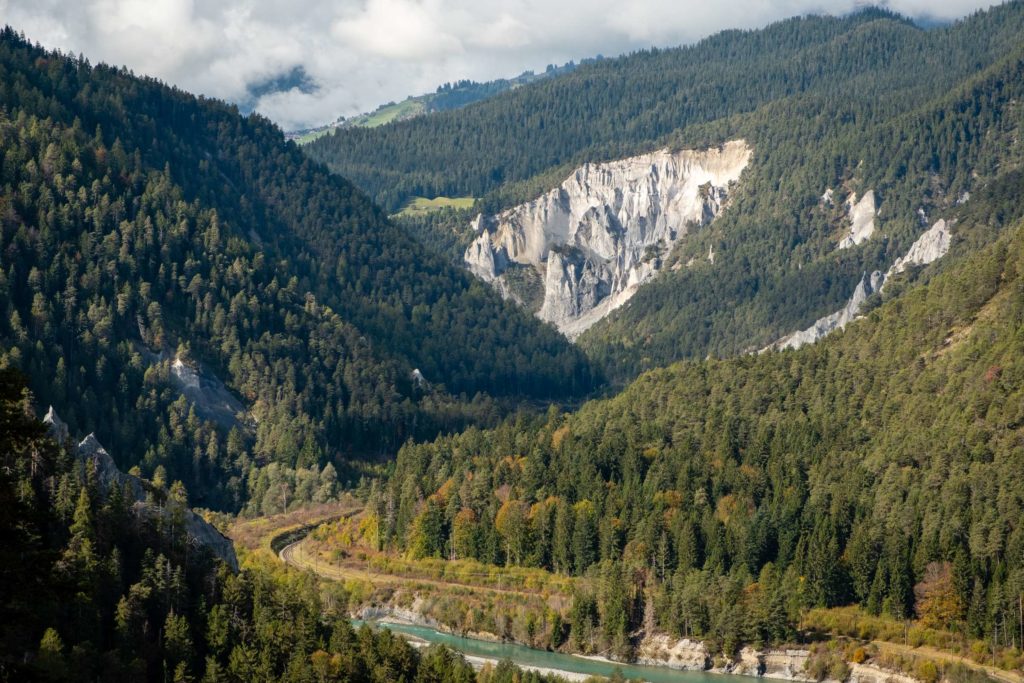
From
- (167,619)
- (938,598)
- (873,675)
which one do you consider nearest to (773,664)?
(873,675)

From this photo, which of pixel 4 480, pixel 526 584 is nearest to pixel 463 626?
pixel 526 584

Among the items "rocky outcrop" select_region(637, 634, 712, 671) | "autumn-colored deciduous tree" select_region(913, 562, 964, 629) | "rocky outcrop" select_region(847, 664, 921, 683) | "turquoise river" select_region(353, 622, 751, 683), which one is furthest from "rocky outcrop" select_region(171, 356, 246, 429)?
"rocky outcrop" select_region(847, 664, 921, 683)

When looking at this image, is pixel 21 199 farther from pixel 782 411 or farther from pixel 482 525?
pixel 782 411

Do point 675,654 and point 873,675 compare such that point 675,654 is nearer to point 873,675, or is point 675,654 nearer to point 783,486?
point 873,675

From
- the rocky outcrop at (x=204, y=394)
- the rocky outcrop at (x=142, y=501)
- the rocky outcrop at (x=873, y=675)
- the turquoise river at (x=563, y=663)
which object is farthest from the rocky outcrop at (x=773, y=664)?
the rocky outcrop at (x=204, y=394)

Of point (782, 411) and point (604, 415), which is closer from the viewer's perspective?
point (782, 411)
